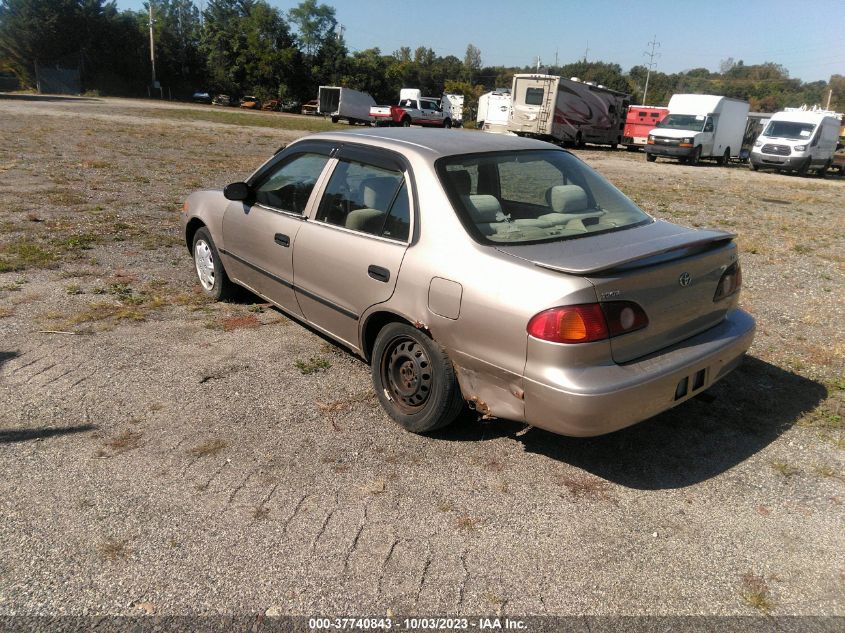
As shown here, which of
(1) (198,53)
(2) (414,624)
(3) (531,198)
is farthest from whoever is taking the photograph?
(1) (198,53)

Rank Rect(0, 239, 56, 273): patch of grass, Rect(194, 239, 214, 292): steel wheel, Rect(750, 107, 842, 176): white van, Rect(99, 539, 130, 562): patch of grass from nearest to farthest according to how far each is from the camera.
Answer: Rect(99, 539, 130, 562): patch of grass, Rect(194, 239, 214, 292): steel wheel, Rect(0, 239, 56, 273): patch of grass, Rect(750, 107, 842, 176): white van

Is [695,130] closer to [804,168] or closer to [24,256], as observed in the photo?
[804,168]

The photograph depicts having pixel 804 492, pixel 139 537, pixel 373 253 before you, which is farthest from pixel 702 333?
pixel 139 537

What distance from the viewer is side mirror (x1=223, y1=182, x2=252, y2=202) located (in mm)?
4938

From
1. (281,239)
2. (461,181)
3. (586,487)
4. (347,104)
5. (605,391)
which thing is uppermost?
(347,104)

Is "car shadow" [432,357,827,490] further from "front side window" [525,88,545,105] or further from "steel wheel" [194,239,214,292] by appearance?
"front side window" [525,88,545,105]

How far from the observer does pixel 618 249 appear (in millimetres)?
3268

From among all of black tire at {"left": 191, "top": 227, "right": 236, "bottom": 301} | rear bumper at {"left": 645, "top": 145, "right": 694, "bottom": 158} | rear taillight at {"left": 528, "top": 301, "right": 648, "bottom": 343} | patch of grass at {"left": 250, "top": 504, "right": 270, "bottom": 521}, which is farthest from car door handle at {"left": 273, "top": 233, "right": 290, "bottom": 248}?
rear bumper at {"left": 645, "top": 145, "right": 694, "bottom": 158}

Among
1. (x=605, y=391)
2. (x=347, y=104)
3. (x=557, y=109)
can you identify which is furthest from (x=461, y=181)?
(x=347, y=104)

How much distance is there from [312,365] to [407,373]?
1.13 m

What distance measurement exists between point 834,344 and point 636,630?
13.3 ft

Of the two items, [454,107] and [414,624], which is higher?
[454,107]

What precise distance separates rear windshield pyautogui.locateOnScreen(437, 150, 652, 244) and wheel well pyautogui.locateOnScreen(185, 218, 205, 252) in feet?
9.92

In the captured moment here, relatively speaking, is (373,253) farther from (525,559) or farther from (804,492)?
(804,492)
